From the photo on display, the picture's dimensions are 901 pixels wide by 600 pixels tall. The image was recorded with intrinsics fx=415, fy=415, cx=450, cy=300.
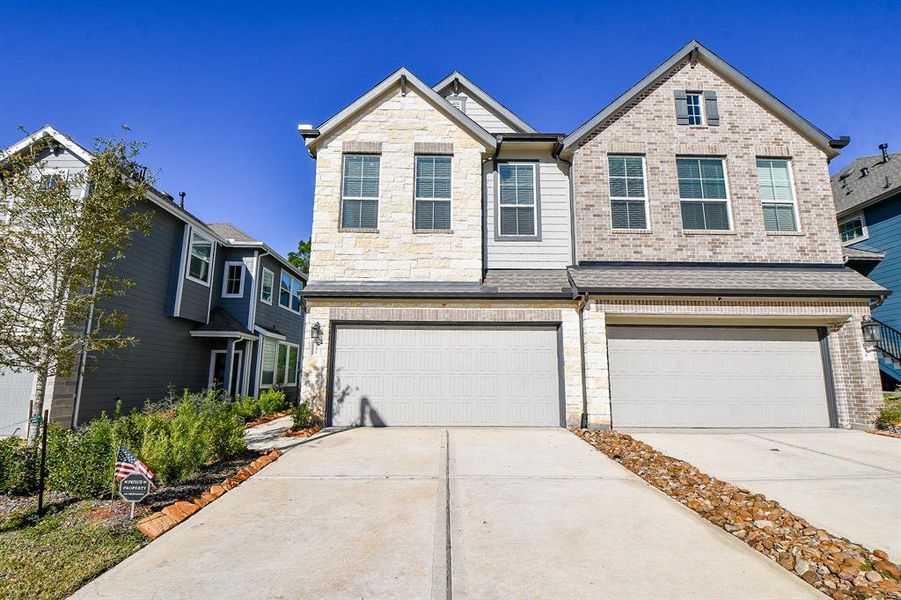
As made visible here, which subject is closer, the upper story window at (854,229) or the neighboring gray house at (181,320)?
A: the neighboring gray house at (181,320)

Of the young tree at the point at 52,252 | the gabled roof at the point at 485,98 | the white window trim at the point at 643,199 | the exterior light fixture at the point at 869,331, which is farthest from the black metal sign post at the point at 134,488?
the exterior light fixture at the point at 869,331

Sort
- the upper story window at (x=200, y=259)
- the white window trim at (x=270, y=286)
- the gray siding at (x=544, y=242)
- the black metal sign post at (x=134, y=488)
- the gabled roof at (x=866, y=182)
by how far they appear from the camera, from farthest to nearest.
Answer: the white window trim at (x=270, y=286)
the gabled roof at (x=866, y=182)
the upper story window at (x=200, y=259)
the gray siding at (x=544, y=242)
the black metal sign post at (x=134, y=488)

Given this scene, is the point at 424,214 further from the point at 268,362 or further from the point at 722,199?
the point at 268,362

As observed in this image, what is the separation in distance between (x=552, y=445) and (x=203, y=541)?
220 inches

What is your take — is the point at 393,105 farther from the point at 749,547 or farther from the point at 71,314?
the point at 749,547

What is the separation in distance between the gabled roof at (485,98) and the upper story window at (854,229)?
42.5ft

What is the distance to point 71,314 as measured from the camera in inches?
250

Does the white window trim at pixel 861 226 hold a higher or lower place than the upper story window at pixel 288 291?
higher

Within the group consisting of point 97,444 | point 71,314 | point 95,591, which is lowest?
point 95,591

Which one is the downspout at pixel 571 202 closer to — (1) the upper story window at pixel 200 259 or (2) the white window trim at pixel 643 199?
(2) the white window trim at pixel 643 199

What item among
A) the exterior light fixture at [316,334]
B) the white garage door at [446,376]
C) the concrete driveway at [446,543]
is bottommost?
the concrete driveway at [446,543]

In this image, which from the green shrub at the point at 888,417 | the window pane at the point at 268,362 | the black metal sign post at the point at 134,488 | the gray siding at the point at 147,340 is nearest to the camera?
the black metal sign post at the point at 134,488

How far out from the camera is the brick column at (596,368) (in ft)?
29.0

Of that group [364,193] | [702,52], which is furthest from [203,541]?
[702,52]
